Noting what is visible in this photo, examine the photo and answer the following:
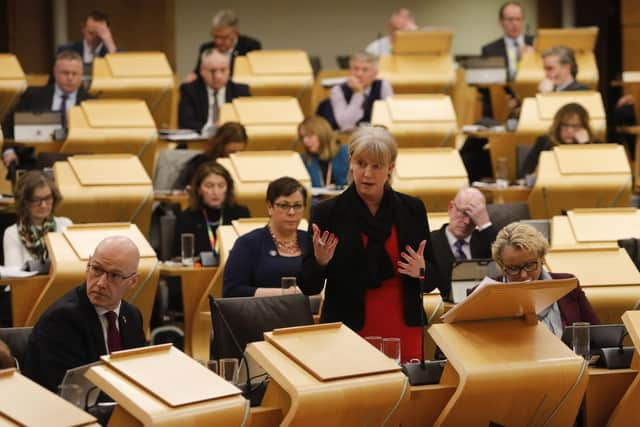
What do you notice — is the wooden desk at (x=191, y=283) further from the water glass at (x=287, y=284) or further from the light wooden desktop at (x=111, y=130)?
the light wooden desktop at (x=111, y=130)

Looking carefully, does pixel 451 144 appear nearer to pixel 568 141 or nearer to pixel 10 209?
pixel 568 141

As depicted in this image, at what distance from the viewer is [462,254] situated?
6074 mm

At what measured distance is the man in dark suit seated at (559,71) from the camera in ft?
29.0

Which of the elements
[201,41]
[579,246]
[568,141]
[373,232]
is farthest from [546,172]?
[201,41]

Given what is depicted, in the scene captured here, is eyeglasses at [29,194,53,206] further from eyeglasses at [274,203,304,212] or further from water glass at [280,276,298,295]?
water glass at [280,276,298,295]

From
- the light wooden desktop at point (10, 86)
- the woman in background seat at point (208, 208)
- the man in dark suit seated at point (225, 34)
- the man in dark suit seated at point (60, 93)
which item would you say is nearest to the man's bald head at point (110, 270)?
the woman in background seat at point (208, 208)

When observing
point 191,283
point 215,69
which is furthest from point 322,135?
point 191,283

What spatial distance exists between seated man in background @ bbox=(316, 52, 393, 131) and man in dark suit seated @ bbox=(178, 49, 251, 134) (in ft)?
2.10

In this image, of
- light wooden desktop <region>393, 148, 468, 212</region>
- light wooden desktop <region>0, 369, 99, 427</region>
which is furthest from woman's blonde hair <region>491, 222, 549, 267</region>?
light wooden desktop <region>393, 148, 468, 212</region>

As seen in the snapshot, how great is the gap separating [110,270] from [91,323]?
163mm

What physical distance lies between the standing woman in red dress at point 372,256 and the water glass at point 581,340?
44 centimetres

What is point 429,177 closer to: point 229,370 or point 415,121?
point 415,121

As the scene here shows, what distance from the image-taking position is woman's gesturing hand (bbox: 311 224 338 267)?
400 cm

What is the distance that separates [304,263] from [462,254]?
211 centimetres
